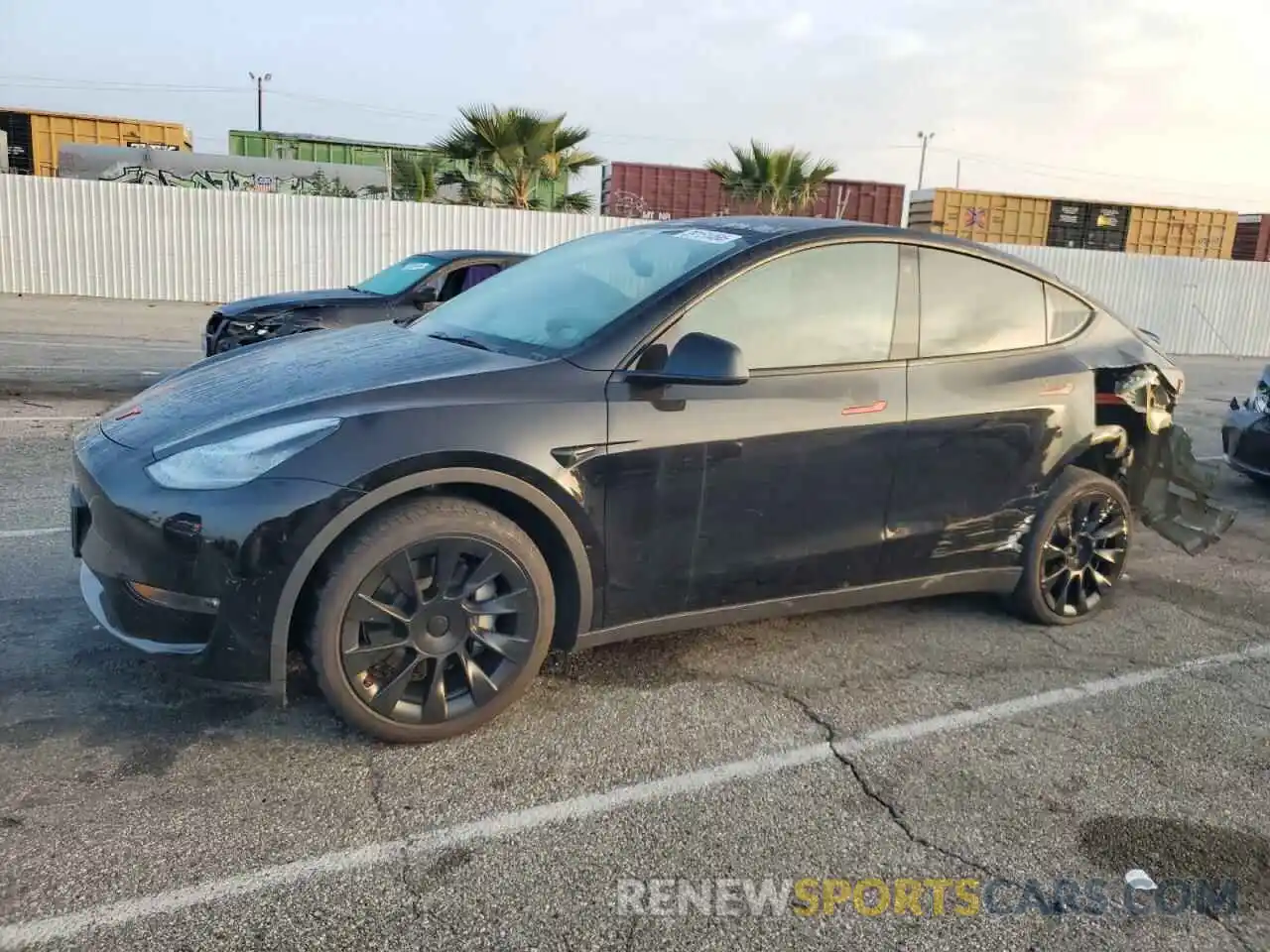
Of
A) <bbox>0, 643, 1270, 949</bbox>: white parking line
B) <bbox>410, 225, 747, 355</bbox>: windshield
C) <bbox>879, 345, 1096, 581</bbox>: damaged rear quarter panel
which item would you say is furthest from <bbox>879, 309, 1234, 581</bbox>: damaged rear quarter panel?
<bbox>410, 225, 747, 355</bbox>: windshield

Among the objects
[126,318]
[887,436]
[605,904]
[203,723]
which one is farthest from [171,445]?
[126,318]

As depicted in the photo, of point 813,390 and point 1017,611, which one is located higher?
point 813,390

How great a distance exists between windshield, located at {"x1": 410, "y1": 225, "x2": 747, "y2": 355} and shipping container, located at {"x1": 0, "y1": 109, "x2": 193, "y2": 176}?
25661mm

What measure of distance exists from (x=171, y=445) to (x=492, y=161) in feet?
65.8

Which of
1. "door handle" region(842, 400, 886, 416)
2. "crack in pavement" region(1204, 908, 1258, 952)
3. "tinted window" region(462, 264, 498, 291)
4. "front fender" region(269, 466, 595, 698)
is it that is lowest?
"crack in pavement" region(1204, 908, 1258, 952)

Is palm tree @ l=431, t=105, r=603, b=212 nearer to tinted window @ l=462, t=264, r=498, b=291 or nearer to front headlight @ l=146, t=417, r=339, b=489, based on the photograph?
tinted window @ l=462, t=264, r=498, b=291

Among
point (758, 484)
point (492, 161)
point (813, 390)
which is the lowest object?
point (758, 484)

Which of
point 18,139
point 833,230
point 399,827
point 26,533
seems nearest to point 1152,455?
point 833,230

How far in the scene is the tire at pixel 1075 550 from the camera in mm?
4188

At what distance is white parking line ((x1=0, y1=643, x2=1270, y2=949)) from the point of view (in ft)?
7.36

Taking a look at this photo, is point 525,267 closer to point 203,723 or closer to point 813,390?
point 813,390

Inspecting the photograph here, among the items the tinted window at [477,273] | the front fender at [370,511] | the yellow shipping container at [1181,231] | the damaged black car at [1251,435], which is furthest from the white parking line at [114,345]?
the yellow shipping container at [1181,231]

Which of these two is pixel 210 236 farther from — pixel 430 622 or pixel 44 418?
pixel 430 622

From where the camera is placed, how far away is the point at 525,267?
432cm
